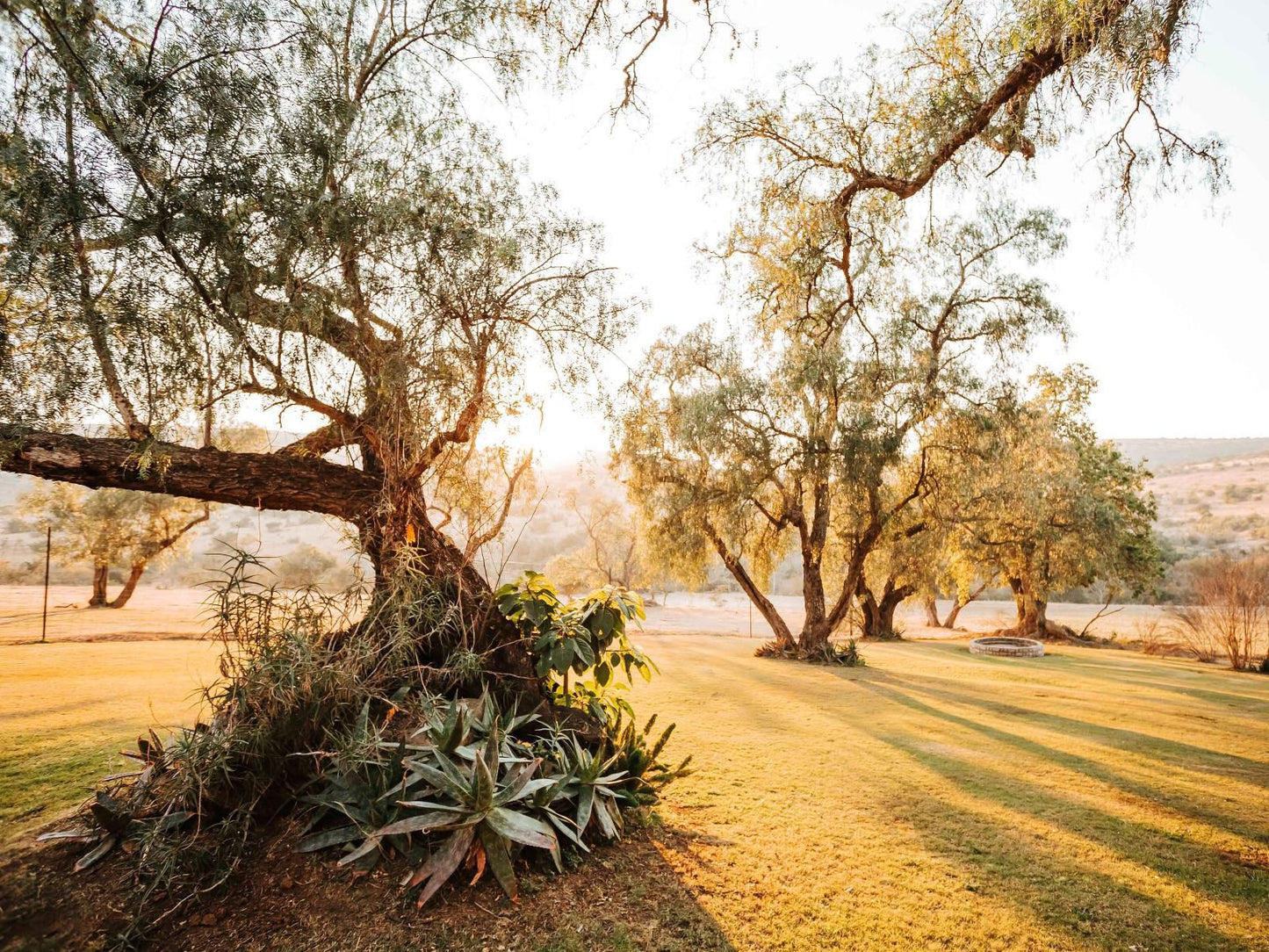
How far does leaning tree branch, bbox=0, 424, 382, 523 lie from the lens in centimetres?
353

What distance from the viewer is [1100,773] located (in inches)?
213

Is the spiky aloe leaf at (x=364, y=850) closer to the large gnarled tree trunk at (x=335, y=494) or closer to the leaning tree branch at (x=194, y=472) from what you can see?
the large gnarled tree trunk at (x=335, y=494)

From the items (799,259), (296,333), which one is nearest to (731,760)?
(296,333)

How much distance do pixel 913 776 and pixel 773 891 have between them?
2848mm

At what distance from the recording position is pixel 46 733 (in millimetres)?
5324

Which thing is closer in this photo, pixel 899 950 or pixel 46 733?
pixel 899 950

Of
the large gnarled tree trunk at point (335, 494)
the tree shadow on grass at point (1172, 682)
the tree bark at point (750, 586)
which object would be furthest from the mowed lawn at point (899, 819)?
the tree bark at point (750, 586)

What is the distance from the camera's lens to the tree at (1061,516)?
15492mm

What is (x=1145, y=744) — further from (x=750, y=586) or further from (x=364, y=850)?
(x=364, y=850)

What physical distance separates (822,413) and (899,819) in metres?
8.77

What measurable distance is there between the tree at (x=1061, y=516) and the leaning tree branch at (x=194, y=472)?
44.9ft

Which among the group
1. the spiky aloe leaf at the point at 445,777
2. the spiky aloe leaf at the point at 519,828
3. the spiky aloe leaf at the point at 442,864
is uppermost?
the spiky aloe leaf at the point at 445,777

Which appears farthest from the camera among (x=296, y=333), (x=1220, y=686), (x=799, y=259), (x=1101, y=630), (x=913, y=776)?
(x=1101, y=630)

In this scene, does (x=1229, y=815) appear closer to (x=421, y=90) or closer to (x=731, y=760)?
(x=731, y=760)
